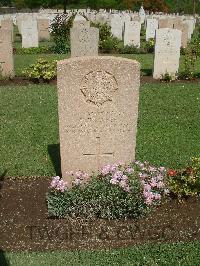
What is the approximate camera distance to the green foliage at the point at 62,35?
2019 cm

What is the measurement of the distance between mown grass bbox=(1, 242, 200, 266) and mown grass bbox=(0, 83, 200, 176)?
7.75 feet

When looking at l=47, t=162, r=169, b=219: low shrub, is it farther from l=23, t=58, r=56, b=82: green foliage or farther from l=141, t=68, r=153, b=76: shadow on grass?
l=141, t=68, r=153, b=76: shadow on grass

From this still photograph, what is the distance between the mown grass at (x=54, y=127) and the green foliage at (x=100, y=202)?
5.06 feet

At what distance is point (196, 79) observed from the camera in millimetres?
13969

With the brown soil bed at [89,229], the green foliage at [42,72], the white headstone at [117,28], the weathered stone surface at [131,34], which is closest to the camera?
the brown soil bed at [89,229]

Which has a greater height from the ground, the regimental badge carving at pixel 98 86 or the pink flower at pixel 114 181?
the regimental badge carving at pixel 98 86

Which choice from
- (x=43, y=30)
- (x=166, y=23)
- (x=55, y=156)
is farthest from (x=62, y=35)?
(x=55, y=156)

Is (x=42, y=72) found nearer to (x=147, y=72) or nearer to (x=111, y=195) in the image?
(x=147, y=72)

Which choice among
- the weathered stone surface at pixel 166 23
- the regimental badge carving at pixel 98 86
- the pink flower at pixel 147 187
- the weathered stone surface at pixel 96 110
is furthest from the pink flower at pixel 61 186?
the weathered stone surface at pixel 166 23

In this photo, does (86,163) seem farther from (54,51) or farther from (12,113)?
(54,51)

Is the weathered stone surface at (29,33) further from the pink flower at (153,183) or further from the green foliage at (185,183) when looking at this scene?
the pink flower at (153,183)

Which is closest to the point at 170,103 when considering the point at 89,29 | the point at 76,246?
the point at 89,29

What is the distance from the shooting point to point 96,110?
5555mm

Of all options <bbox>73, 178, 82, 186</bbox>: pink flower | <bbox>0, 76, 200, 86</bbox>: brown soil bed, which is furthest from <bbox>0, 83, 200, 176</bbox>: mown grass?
<bbox>73, 178, 82, 186</bbox>: pink flower
